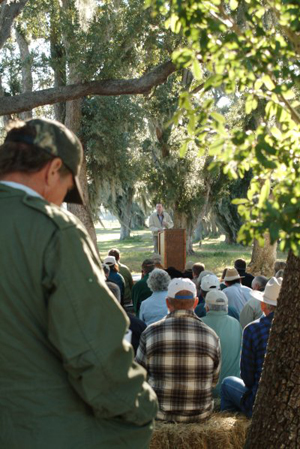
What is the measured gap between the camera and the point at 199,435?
4605 mm

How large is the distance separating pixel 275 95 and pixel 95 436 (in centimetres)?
136

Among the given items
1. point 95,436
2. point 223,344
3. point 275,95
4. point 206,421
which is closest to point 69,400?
point 95,436

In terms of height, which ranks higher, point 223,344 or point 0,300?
point 0,300

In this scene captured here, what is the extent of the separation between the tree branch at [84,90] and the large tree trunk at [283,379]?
7.23m

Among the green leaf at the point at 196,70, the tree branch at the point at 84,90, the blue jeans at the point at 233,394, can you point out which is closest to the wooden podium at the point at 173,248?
the tree branch at the point at 84,90

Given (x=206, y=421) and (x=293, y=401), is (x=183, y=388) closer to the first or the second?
(x=206, y=421)

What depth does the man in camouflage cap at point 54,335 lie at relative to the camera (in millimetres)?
2100

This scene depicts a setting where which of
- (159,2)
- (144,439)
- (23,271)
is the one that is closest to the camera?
(23,271)

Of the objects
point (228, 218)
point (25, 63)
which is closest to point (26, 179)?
point (25, 63)

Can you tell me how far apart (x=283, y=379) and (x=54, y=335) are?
183cm

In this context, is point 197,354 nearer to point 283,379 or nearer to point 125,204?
point 283,379

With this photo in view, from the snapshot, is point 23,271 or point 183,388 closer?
point 23,271

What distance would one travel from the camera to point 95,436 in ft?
7.33

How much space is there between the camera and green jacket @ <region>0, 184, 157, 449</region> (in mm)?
2098
